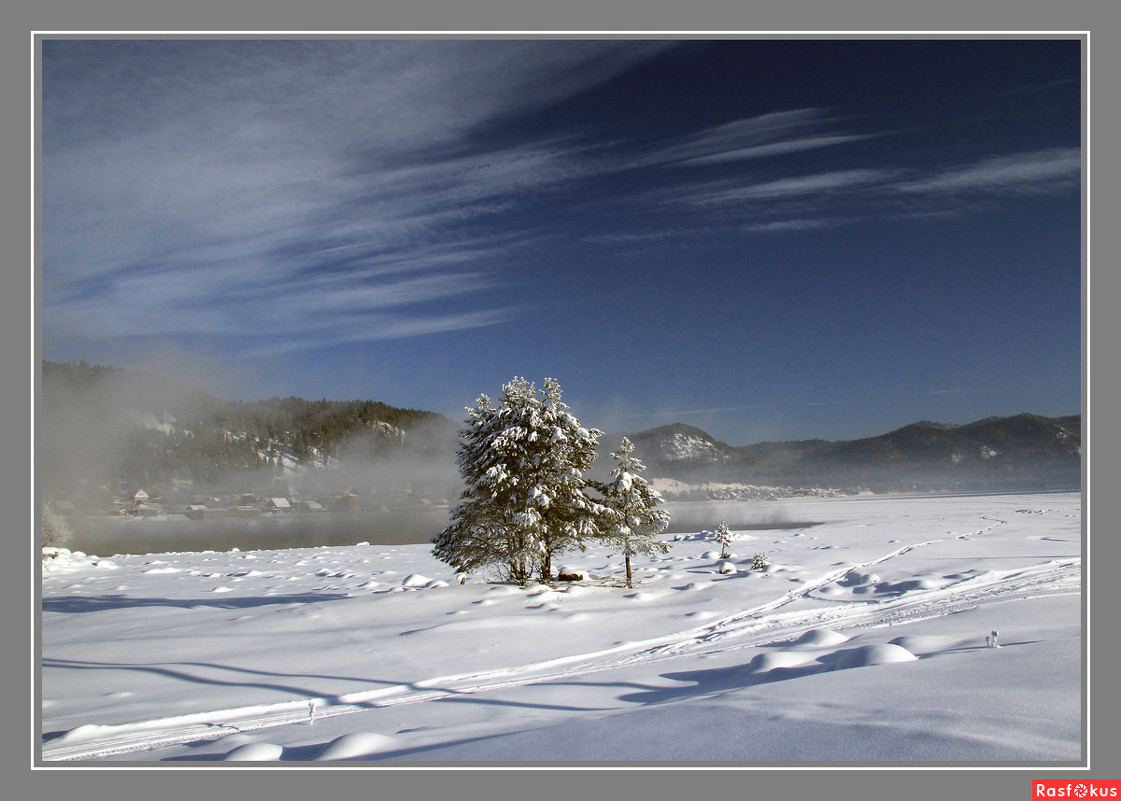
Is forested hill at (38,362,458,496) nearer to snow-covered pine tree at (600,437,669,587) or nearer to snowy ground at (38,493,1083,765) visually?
snowy ground at (38,493,1083,765)

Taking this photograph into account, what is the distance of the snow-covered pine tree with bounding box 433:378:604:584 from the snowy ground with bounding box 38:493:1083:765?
1079 millimetres

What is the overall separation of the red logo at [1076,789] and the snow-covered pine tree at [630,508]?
1081 centimetres

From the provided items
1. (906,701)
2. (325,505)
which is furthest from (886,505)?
(325,505)

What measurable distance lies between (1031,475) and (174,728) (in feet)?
62.5

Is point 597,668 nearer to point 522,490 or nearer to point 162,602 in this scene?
point 522,490

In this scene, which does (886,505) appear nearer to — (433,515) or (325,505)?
(433,515)

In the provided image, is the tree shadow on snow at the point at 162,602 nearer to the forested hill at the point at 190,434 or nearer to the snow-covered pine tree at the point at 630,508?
the forested hill at the point at 190,434

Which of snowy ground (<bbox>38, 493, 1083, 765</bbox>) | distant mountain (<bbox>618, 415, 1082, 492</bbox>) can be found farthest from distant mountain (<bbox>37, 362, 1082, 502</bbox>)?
snowy ground (<bbox>38, 493, 1083, 765</bbox>)

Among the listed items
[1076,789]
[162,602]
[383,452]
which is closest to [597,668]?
[1076,789]

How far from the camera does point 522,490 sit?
574 inches

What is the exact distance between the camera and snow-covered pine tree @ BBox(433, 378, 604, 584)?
14.4 metres

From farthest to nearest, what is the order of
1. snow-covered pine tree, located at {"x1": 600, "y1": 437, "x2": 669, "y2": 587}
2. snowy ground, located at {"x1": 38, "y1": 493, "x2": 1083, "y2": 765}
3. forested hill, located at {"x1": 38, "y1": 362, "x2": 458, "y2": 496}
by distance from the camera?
1. snow-covered pine tree, located at {"x1": 600, "y1": 437, "x2": 669, "y2": 587}
2. forested hill, located at {"x1": 38, "y1": 362, "x2": 458, "y2": 496}
3. snowy ground, located at {"x1": 38, "y1": 493, "x2": 1083, "y2": 765}
